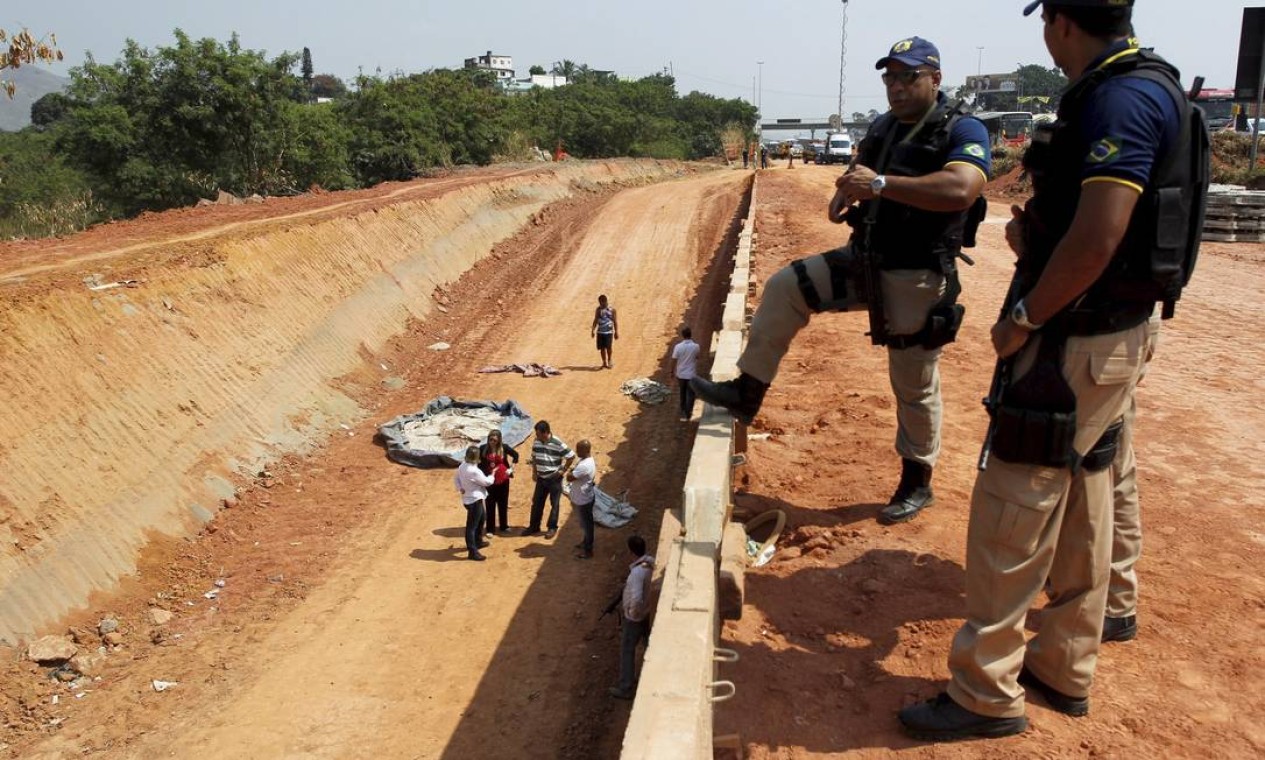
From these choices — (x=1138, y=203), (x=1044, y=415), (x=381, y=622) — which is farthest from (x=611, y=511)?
(x=1138, y=203)

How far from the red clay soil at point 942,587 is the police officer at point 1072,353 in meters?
0.25

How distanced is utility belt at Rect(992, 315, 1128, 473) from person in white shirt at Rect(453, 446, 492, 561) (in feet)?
21.1

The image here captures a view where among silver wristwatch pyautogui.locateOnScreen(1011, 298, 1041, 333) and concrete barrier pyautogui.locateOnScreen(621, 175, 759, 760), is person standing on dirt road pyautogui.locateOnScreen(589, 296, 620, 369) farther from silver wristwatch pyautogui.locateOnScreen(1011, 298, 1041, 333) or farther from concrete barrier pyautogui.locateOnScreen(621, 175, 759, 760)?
silver wristwatch pyautogui.locateOnScreen(1011, 298, 1041, 333)

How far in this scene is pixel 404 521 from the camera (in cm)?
993

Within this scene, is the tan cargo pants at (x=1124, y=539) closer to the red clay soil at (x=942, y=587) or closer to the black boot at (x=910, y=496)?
the red clay soil at (x=942, y=587)

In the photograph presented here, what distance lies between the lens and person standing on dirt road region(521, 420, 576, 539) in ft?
30.8

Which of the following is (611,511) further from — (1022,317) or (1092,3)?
(1092,3)

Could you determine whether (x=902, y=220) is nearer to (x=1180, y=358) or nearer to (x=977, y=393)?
(x=977, y=393)

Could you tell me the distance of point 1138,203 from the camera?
291cm

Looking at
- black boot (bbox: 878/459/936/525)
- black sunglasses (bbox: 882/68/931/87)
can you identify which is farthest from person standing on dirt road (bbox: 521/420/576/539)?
black sunglasses (bbox: 882/68/931/87)

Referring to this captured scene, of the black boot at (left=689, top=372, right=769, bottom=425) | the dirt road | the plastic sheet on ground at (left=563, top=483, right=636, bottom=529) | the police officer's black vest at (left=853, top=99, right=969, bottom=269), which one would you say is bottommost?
the dirt road

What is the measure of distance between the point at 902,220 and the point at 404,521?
6.94 metres

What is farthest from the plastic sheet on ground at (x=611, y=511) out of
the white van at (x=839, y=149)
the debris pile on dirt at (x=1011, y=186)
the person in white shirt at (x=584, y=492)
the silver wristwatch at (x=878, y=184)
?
the white van at (x=839, y=149)

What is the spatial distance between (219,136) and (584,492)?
2316cm
